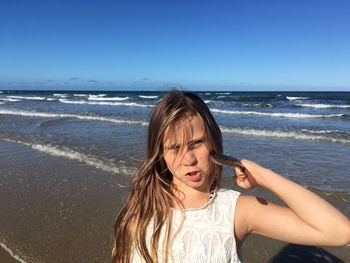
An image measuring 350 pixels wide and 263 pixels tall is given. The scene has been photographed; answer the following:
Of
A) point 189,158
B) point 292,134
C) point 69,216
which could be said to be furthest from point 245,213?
point 292,134

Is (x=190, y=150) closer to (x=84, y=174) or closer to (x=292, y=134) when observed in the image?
(x=84, y=174)

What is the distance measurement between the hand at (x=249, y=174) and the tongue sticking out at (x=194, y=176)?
8.0 inches

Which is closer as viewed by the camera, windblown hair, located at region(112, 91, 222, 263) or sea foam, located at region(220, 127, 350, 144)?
windblown hair, located at region(112, 91, 222, 263)

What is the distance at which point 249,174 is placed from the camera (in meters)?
1.71

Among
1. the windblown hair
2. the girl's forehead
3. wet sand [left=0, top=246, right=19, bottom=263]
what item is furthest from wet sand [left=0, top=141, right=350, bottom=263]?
the girl's forehead

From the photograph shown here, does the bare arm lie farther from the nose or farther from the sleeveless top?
the nose

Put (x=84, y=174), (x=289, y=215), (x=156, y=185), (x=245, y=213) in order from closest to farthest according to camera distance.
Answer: (x=289, y=215), (x=245, y=213), (x=156, y=185), (x=84, y=174)

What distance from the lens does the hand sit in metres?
1.68

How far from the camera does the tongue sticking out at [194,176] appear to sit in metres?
1.86

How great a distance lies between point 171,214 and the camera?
186cm

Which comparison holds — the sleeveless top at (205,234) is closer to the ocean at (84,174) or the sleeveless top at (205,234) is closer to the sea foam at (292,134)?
the ocean at (84,174)

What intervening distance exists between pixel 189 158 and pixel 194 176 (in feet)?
0.34

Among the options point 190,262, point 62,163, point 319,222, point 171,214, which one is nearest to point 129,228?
point 171,214

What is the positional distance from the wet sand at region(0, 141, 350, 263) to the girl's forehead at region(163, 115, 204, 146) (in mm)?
2570
